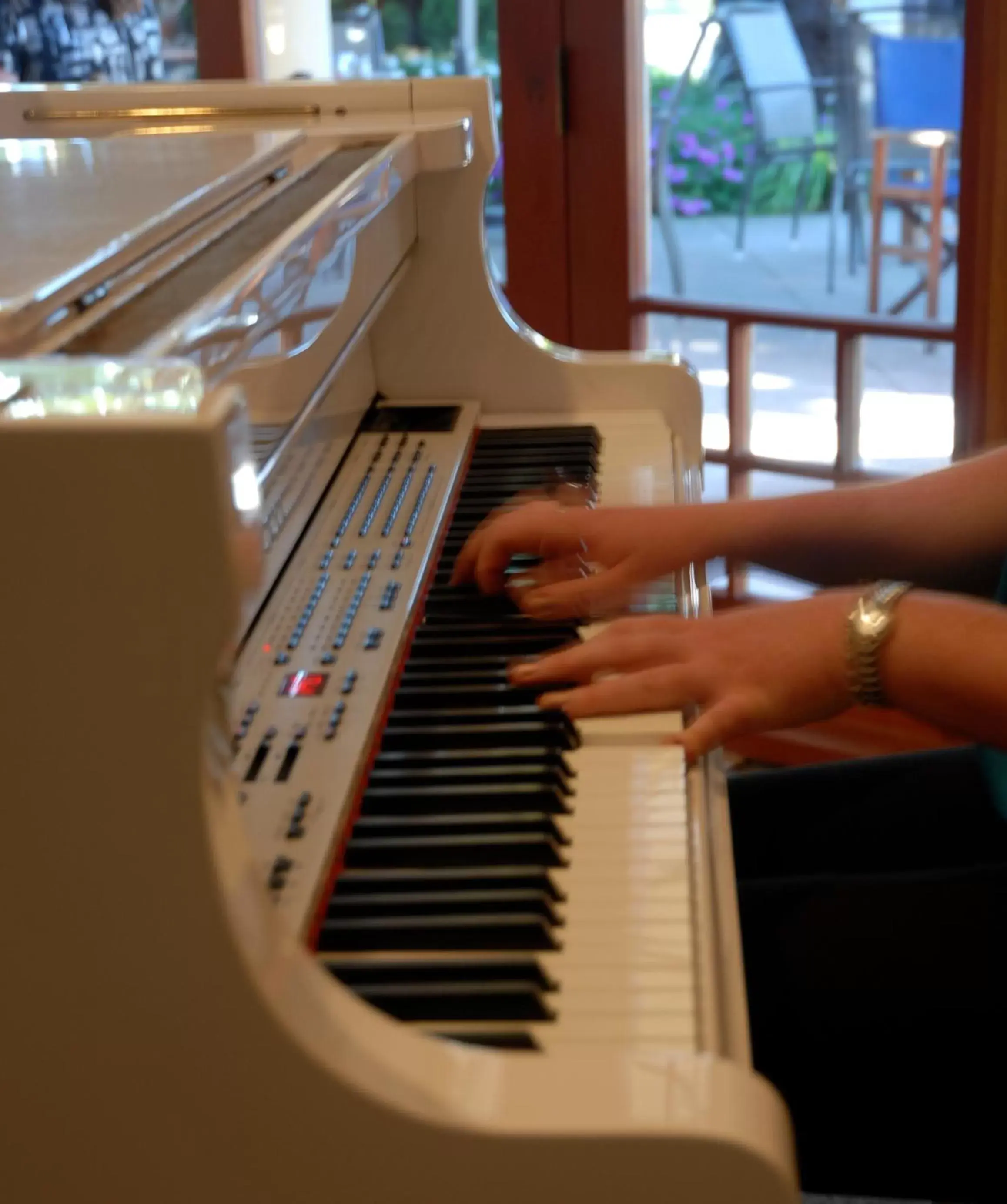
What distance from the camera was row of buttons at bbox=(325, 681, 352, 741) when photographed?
3.07 ft

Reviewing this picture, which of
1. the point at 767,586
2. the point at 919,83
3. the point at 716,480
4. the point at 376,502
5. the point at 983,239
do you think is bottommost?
the point at 767,586

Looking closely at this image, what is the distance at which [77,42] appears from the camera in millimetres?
2621

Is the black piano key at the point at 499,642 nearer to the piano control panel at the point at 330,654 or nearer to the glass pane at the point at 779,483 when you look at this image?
the piano control panel at the point at 330,654

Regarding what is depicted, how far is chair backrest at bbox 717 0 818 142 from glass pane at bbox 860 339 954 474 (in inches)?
14.8

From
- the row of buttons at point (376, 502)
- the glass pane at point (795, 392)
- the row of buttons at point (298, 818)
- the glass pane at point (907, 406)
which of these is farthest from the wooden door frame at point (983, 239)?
the row of buttons at point (298, 818)

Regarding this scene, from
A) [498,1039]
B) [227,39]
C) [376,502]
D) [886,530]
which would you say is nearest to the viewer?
[498,1039]

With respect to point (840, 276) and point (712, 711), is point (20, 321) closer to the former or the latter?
point (712, 711)

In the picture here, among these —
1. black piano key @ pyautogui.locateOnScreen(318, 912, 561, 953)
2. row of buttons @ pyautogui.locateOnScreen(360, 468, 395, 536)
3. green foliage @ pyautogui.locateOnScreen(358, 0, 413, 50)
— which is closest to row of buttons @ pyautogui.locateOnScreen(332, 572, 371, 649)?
row of buttons @ pyautogui.locateOnScreen(360, 468, 395, 536)

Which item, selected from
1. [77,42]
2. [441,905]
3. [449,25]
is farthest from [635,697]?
[77,42]

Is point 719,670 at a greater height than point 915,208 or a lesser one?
lesser

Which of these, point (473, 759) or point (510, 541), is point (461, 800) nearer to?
point (473, 759)

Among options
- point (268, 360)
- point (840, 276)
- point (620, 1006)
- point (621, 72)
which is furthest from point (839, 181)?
point (620, 1006)

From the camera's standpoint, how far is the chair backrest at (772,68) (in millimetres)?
2281

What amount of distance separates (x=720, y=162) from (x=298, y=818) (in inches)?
72.7
